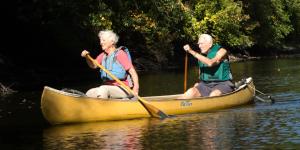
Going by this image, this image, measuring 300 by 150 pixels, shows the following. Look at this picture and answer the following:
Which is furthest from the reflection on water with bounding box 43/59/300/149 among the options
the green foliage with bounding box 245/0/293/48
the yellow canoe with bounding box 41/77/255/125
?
the green foliage with bounding box 245/0/293/48

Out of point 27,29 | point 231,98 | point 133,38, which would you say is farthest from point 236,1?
point 231,98

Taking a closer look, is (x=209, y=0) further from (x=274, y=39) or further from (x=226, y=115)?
(x=226, y=115)

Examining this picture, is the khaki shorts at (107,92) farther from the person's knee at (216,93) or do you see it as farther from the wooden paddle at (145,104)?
the person's knee at (216,93)

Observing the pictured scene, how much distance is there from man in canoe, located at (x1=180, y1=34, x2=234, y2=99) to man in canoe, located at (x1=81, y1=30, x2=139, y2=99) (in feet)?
6.01

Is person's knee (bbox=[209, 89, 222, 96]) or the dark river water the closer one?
the dark river water

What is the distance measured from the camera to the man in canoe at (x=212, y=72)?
14352mm

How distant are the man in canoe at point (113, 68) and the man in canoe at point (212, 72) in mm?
1833

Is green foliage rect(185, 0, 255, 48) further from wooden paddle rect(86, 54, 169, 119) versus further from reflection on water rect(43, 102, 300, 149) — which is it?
reflection on water rect(43, 102, 300, 149)

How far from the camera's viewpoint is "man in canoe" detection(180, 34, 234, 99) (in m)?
14.4

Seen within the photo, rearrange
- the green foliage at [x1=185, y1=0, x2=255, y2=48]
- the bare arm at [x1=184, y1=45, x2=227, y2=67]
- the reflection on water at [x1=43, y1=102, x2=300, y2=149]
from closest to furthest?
1. the reflection on water at [x1=43, y1=102, x2=300, y2=149]
2. the bare arm at [x1=184, y1=45, x2=227, y2=67]
3. the green foliage at [x1=185, y1=0, x2=255, y2=48]

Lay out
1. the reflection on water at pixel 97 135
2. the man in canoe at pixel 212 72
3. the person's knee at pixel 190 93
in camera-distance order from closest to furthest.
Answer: the reflection on water at pixel 97 135 < the man in canoe at pixel 212 72 < the person's knee at pixel 190 93

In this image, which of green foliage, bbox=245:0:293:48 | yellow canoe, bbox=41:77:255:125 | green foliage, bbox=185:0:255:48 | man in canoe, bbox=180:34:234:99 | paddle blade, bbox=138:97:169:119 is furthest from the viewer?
green foliage, bbox=245:0:293:48

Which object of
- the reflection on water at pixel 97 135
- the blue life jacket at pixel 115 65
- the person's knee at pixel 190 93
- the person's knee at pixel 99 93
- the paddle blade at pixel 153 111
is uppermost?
the blue life jacket at pixel 115 65

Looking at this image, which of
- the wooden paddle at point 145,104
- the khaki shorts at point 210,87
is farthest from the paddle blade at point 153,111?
the khaki shorts at point 210,87
